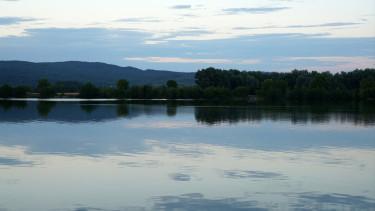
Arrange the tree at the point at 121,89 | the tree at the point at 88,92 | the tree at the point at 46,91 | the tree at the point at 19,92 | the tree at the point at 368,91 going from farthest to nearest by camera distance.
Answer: the tree at the point at 46,91, the tree at the point at 19,92, the tree at the point at 88,92, the tree at the point at 121,89, the tree at the point at 368,91

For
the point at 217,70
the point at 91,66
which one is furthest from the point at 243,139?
the point at 91,66

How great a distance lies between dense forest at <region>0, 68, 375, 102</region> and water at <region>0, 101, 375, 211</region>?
55.5 metres

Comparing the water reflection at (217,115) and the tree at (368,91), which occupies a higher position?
the tree at (368,91)

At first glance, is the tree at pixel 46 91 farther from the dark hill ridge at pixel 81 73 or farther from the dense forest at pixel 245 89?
the dark hill ridge at pixel 81 73

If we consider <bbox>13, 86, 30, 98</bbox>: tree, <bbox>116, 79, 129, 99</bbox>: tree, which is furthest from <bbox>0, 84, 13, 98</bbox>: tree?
<bbox>116, 79, 129, 99</bbox>: tree

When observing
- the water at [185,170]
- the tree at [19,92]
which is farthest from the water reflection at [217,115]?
the tree at [19,92]

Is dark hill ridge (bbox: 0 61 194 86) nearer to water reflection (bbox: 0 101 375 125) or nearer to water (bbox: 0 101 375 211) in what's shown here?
water reflection (bbox: 0 101 375 125)

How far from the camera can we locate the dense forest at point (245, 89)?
7925cm

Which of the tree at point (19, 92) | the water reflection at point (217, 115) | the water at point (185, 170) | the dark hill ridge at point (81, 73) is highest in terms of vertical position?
the dark hill ridge at point (81, 73)

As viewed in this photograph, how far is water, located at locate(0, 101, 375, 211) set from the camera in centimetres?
1109

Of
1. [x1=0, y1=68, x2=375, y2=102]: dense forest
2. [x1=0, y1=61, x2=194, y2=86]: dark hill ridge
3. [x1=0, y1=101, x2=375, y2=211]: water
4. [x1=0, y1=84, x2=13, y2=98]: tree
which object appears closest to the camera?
[x1=0, y1=101, x2=375, y2=211]: water

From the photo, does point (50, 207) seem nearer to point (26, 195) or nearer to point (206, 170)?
point (26, 195)

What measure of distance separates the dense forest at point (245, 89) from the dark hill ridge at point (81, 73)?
6047 cm

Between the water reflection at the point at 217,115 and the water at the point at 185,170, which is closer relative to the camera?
the water at the point at 185,170
